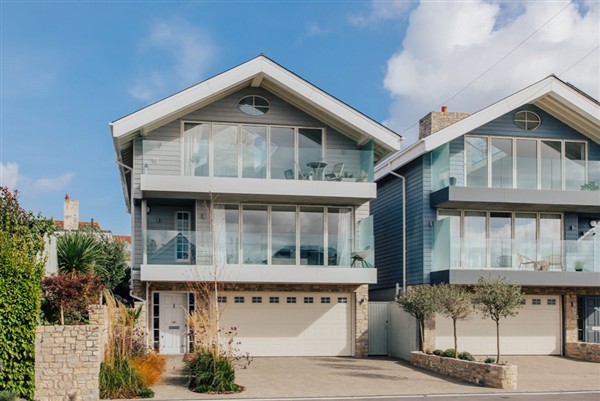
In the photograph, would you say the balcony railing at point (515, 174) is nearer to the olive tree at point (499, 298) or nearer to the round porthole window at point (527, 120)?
the round porthole window at point (527, 120)

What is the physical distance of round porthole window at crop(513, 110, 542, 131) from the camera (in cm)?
2398

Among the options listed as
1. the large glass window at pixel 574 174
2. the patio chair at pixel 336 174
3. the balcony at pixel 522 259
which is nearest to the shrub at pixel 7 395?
the patio chair at pixel 336 174

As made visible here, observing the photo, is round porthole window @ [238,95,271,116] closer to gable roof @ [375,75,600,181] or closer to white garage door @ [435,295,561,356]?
gable roof @ [375,75,600,181]

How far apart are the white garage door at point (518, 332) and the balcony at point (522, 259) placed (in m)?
1.70

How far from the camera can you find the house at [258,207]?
2098 cm

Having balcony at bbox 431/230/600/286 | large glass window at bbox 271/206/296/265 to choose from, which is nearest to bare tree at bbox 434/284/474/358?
balcony at bbox 431/230/600/286

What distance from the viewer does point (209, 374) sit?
15.3 metres

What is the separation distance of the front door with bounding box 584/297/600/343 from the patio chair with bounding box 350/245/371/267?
8429mm

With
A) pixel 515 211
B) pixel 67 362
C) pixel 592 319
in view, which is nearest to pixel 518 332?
pixel 592 319

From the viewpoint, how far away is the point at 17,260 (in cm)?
1434

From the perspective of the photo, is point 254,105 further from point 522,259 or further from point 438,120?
point 522,259

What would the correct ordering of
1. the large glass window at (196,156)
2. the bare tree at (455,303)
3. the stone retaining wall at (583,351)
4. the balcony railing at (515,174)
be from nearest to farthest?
the bare tree at (455,303), the large glass window at (196,156), the stone retaining wall at (583,351), the balcony railing at (515,174)

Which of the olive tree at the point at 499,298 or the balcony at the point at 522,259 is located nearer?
the olive tree at the point at 499,298

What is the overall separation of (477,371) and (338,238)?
Answer: 264 inches
